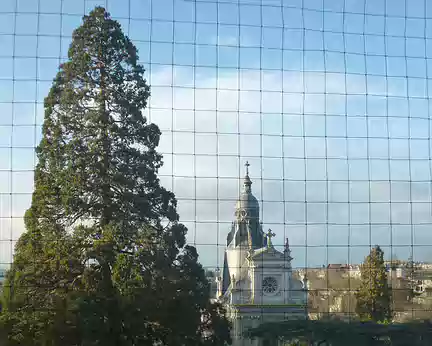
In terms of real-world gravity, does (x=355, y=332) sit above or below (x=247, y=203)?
below

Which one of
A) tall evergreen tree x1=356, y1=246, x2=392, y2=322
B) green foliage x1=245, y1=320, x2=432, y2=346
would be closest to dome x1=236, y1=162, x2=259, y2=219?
green foliage x1=245, y1=320, x2=432, y2=346

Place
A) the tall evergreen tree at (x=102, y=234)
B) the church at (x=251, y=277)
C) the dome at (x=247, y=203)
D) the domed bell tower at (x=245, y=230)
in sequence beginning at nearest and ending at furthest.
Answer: the tall evergreen tree at (x=102, y=234) < the dome at (x=247, y=203) < the church at (x=251, y=277) < the domed bell tower at (x=245, y=230)

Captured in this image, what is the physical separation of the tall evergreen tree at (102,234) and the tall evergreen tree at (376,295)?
536 cm

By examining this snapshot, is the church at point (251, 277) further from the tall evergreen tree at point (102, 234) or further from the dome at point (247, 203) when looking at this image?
the tall evergreen tree at point (102, 234)

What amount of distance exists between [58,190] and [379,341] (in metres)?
4.85

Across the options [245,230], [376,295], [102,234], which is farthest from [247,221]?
[102,234]

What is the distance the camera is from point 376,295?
1603 centimetres

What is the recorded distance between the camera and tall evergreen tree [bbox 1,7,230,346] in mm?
9422

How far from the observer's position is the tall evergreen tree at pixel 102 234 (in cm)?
942

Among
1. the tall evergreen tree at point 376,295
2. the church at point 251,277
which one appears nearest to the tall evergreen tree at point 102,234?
the church at point 251,277

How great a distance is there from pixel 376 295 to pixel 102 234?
8232mm

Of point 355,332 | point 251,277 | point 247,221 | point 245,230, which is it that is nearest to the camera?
point 355,332

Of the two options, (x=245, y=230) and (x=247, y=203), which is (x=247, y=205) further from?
(x=245, y=230)

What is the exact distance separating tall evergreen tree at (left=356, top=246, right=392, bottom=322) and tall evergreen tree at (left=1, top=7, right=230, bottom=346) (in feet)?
17.6
